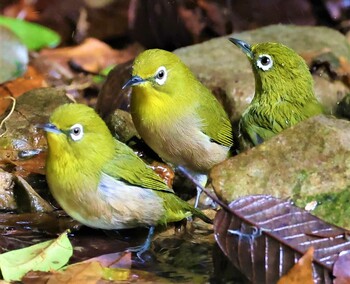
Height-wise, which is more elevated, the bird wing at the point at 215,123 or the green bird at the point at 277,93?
the green bird at the point at 277,93

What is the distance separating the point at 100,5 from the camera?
11234 mm

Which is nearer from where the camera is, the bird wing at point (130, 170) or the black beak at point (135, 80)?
the bird wing at point (130, 170)

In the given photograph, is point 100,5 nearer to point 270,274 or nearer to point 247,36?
point 247,36

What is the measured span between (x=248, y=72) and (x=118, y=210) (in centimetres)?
294

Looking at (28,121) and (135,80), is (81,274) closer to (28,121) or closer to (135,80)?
(135,80)

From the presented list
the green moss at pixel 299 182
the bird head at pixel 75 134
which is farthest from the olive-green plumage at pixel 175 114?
the green moss at pixel 299 182

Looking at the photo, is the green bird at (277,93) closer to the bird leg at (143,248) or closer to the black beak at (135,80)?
the black beak at (135,80)

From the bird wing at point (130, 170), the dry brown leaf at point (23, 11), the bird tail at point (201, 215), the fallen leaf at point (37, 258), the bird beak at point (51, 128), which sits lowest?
the fallen leaf at point (37, 258)

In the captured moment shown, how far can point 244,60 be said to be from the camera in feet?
27.6

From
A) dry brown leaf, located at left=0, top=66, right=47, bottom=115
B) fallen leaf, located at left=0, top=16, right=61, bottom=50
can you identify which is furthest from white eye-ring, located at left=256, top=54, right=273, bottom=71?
fallen leaf, located at left=0, top=16, right=61, bottom=50

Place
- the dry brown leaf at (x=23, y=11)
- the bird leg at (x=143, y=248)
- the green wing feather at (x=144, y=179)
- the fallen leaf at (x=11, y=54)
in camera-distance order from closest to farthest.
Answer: the bird leg at (x=143, y=248) → the green wing feather at (x=144, y=179) → the fallen leaf at (x=11, y=54) → the dry brown leaf at (x=23, y=11)

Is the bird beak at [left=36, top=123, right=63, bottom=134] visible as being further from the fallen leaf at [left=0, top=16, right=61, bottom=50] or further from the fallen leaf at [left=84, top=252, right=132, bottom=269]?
the fallen leaf at [left=0, top=16, right=61, bottom=50]

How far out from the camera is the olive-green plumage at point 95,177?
17.5 feet

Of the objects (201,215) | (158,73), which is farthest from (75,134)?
(158,73)
